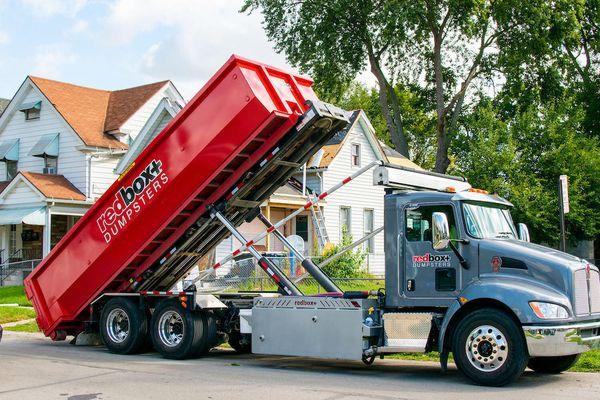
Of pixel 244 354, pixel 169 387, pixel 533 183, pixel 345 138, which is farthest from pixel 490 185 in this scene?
pixel 169 387

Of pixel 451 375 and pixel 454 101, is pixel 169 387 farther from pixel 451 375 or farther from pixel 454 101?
pixel 454 101

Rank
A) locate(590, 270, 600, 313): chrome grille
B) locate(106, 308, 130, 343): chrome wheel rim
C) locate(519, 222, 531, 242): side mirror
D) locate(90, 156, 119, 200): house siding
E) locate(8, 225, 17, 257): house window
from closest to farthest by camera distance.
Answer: locate(590, 270, 600, 313): chrome grille, locate(519, 222, 531, 242): side mirror, locate(106, 308, 130, 343): chrome wheel rim, locate(90, 156, 119, 200): house siding, locate(8, 225, 17, 257): house window

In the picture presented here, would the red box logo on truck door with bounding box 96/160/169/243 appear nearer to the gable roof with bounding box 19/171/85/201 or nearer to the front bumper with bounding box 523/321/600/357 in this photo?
the front bumper with bounding box 523/321/600/357

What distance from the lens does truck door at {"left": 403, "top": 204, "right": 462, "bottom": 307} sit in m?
10.2

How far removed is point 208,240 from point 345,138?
20.9 meters

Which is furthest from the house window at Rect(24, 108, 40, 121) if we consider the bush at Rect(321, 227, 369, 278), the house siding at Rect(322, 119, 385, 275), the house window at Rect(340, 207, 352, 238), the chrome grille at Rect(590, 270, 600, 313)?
the chrome grille at Rect(590, 270, 600, 313)

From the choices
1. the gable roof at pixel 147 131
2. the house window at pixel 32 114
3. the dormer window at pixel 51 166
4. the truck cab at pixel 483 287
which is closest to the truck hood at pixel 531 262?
the truck cab at pixel 483 287

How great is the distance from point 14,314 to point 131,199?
9.35 m

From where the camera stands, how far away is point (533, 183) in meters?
28.5

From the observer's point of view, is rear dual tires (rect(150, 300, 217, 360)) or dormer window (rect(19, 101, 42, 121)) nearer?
rear dual tires (rect(150, 300, 217, 360))

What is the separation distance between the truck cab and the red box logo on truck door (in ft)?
12.1

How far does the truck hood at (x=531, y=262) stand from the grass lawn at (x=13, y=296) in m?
15.9

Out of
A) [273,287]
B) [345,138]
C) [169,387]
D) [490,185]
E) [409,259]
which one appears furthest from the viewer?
[345,138]

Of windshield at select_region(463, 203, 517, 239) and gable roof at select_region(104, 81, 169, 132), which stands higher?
gable roof at select_region(104, 81, 169, 132)
